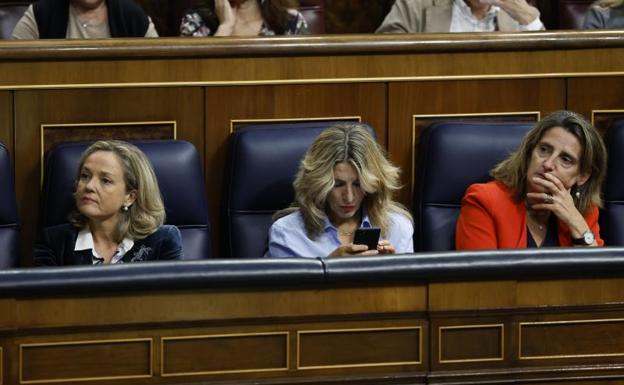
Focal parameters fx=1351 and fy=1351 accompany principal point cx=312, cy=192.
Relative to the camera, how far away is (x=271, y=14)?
123 inches

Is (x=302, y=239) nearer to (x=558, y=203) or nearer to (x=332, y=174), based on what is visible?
(x=332, y=174)

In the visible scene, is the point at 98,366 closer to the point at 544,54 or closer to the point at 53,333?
the point at 53,333

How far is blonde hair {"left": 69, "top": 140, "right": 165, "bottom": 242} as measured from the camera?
2.45m

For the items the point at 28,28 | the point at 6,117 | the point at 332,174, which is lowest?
the point at 332,174

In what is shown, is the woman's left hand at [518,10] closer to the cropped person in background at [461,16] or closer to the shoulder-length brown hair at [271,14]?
the cropped person in background at [461,16]

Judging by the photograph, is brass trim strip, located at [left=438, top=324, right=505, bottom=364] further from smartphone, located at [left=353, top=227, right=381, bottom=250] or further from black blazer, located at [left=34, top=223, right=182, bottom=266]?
black blazer, located at [left=34, top=223, right=182, bottom=266]

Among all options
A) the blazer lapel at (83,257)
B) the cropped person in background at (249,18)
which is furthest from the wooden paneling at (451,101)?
the blazer lapel at (83,257)

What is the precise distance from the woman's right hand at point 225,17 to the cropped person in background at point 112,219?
26.0 inches

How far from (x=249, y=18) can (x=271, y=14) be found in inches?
2.0

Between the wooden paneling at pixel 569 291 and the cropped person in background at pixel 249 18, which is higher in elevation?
the cropped person in background at pixel 249 18

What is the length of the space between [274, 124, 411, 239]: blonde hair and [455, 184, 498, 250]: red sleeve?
15cm

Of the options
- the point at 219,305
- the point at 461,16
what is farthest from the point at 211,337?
the point at 461,16

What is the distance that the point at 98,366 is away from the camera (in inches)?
71.8

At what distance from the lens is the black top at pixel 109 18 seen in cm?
294
